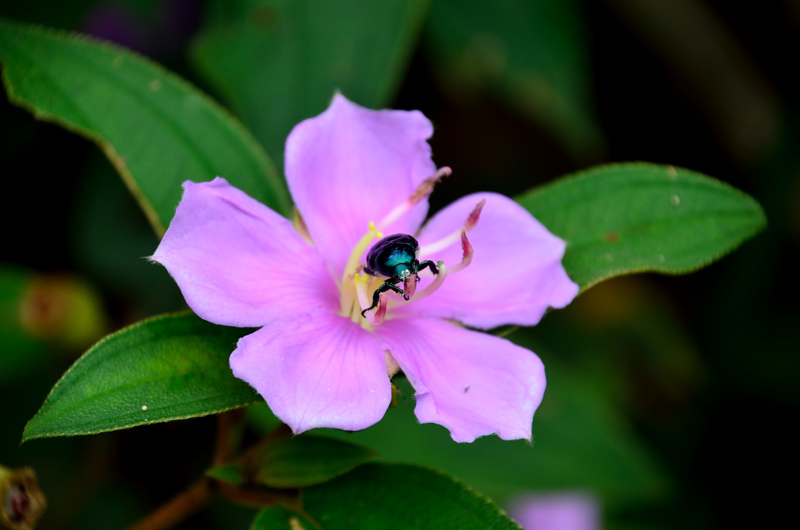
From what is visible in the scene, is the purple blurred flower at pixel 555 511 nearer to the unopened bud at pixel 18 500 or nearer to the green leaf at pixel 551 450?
the green leaf at pixel 551 450

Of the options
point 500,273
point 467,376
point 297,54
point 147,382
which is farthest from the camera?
point 297,54

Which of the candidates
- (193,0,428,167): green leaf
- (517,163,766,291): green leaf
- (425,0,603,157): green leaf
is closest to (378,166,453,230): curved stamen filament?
(517,163,766,291): green leaf

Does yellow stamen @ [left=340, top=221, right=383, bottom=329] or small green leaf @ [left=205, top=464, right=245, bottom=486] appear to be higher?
yellow stamen @ [left=340, top=221, right=383, bottom=329]

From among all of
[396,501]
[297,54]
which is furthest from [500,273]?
[297,54]

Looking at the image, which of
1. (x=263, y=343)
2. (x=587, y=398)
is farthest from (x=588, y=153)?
(x=263, y=343)

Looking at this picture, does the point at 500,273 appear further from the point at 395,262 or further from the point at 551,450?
the point at 551,450

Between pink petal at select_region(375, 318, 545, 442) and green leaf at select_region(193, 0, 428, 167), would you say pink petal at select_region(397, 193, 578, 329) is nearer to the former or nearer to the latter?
pink petal at select_region(375, 318, 545, 442)

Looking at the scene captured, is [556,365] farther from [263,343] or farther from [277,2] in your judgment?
[263,343]
